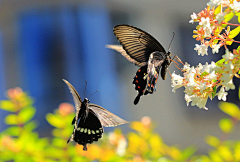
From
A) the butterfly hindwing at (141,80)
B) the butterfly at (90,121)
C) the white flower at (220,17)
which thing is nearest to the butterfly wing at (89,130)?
the butterfly at (90,121)

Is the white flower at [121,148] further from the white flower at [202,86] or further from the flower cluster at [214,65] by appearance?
the white flower at [202,86]

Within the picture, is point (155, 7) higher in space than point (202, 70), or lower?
higher

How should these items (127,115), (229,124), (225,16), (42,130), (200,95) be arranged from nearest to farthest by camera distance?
(225,16)
(200,95)
(229,124)
(42,130)
(127,115)

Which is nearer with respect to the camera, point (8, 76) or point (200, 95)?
point (200, 95)

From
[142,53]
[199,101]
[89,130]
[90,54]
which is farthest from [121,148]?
[90,54]

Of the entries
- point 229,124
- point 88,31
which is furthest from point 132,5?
point 229,124

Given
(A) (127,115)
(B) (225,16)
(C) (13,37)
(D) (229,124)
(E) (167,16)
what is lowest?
(D) (229,124)

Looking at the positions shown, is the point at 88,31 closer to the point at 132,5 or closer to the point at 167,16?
the point at 132,5
